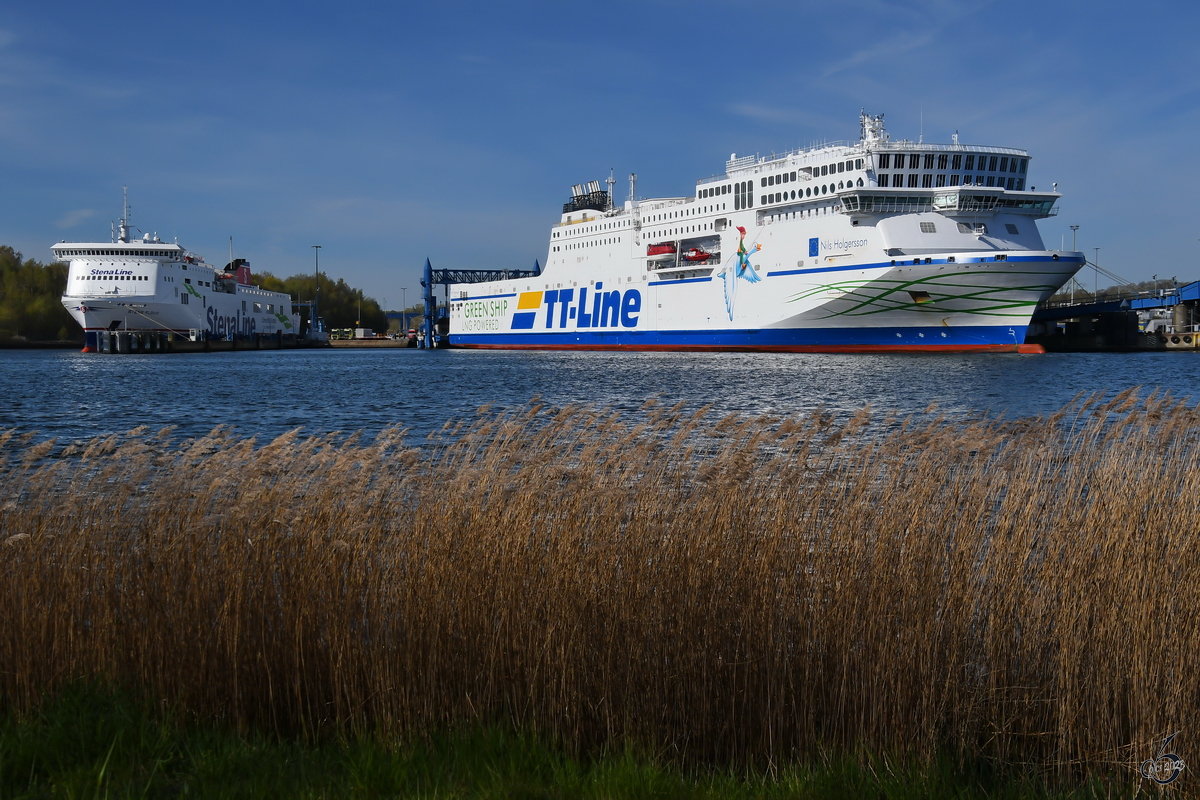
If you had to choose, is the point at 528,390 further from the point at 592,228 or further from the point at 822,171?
the point at 592,228

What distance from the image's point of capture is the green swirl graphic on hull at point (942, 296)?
49250 millimetres

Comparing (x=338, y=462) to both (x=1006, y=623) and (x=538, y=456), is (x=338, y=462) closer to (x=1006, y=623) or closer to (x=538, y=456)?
(x=538, y=456)

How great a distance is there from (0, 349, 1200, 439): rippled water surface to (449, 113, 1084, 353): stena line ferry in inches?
131

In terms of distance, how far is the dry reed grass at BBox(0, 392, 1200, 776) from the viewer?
5.13m

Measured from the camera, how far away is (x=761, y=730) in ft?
17.2

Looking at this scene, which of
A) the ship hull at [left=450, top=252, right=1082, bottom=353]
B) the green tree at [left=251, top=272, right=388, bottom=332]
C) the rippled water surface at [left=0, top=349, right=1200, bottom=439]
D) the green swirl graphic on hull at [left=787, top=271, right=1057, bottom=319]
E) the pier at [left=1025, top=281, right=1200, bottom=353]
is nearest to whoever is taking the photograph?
the rippled water surface at [left=0, top=349, right=1200, bottom=439]

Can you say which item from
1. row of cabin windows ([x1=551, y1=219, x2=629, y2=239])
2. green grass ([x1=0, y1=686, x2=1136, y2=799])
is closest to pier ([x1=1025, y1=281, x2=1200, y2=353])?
row of cabin windows ([x1=551, y1=219, x2=629, y2=239])

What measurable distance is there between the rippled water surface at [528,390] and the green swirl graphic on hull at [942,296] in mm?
2813

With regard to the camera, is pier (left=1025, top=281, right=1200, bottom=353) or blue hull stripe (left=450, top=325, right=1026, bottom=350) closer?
blue hull stripe (left=450, top=325, right=1026, bottom=350)

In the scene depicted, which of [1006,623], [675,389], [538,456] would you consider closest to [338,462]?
[538,456]

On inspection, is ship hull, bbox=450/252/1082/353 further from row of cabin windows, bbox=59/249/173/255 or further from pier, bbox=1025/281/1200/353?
row of cabin windows, bbox=59/249/173/255

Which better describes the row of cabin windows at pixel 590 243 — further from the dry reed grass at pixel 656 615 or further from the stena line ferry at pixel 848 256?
the dry reed grass at pixel 656 615

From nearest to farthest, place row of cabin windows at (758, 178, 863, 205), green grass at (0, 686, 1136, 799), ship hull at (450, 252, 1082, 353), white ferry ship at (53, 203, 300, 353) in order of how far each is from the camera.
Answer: green grass at (0, 686, 1136, 799)
ship hull at (450, 252, 1082, 353)
row of cabin windows at (758, 178, 863, 205)
white ferry ship at (53, 203, 300, 353)

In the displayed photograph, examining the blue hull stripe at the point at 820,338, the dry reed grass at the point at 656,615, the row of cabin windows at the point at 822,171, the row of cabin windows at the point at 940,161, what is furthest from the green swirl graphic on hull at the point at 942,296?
the dry reed grass at the point at 656,615
